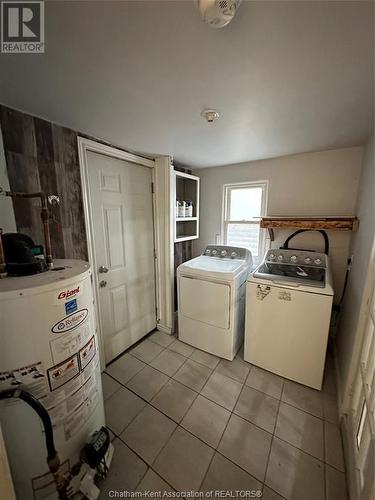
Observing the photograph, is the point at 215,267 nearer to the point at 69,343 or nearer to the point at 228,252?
the point at 228,252

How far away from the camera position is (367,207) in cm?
156

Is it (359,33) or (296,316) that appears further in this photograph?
(296,316)

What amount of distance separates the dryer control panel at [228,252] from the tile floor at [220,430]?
1.18 meters

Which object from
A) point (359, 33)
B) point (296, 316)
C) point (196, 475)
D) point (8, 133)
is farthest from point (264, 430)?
point (8, 133)

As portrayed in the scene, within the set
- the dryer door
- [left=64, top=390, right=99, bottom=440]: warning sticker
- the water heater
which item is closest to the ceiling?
the water heater

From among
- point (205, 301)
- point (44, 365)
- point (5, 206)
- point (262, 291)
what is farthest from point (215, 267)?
point (5, 206)

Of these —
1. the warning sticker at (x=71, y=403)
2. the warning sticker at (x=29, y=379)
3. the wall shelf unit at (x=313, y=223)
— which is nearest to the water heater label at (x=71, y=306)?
the warning sticker at (x=29, y=379)

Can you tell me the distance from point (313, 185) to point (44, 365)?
271cm

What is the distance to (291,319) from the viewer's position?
1737 mm

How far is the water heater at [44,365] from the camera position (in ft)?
2.61

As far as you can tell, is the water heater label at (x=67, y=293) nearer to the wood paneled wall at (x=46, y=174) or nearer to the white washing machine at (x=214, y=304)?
the wood paneled wall at (x=46, y=174)

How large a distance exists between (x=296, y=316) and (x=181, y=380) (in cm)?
122

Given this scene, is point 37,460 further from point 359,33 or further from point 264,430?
point 359,33

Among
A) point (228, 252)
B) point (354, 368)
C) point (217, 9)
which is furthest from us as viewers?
point (228, 252)
